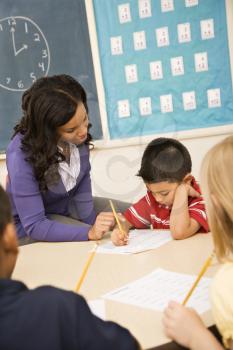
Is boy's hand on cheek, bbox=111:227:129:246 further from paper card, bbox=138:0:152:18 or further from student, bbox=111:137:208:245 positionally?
paper card, bbox=138:0:152:18

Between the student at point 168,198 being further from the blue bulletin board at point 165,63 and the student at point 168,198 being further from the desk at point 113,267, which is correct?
the blue bulletin board at point 165,63

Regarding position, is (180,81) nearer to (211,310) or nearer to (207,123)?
(207,123)

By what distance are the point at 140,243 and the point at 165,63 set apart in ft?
5.47

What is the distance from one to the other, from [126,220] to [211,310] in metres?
0.86

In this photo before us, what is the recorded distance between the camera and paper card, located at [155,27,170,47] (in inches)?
113

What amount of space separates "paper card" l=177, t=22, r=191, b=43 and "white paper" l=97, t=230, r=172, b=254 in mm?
1605

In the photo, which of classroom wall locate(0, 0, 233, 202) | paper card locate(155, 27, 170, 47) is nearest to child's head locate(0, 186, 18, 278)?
classroom wall locate(0, 0, 233, 202)

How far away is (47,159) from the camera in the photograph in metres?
1.84

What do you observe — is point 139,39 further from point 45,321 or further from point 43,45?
point 45,321

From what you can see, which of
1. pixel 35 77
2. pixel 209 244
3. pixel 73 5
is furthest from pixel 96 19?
pixel 209 244

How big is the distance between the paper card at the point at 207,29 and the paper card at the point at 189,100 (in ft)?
1.15

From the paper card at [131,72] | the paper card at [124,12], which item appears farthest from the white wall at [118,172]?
the paper card at [124,12]

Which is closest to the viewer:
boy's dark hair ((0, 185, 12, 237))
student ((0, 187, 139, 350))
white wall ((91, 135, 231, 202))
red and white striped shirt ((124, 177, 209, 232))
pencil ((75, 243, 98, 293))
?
student ((0, 187, 139, 350))

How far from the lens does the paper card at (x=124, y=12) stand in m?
2.86
